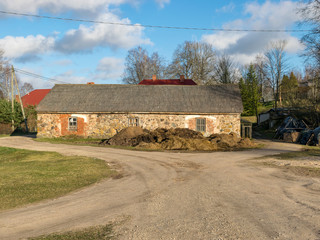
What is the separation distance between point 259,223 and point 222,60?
162ft

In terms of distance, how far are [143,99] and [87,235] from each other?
22.7m

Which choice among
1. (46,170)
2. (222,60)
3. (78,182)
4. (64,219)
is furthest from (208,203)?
(222,60)

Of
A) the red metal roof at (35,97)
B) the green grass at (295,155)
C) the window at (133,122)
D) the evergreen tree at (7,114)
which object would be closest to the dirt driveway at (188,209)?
the green grass at (295,155)

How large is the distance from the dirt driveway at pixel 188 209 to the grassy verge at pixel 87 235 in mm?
256

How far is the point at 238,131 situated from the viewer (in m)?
24.9

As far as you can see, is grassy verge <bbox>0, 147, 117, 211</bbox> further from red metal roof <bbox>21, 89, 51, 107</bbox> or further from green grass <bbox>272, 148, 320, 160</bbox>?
red metal roof <bbox>21, 89, 51, 107</bbox>

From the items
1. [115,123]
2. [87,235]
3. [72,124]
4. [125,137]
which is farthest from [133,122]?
[87,235]

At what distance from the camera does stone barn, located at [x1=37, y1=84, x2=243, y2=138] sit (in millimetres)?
25188

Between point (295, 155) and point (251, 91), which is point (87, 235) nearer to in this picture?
point (295, 155)

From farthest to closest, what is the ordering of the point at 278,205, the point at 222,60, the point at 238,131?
Result: the point at 222,60, the point at 238,131, the point at 278,205

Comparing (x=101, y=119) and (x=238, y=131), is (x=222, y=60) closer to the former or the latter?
(x=238, y=131)

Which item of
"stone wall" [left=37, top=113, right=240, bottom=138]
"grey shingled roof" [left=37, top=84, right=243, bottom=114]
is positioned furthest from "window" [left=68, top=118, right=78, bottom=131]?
"grey shingled roof" [left=37, top=84, right=243, bottom=114]

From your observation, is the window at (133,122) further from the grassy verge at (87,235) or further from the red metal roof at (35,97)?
the red metal roof at (35,97)

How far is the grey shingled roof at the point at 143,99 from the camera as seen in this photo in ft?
84.3
